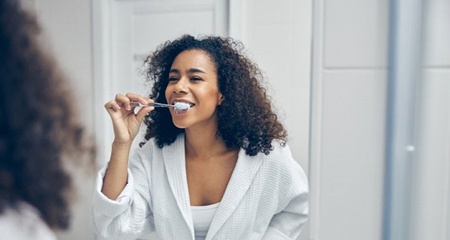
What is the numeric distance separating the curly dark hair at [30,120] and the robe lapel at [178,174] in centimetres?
33

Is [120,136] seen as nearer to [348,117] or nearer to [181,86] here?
[181,86]

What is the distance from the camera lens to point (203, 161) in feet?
2.18

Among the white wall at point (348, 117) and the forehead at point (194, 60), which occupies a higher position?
the forehead at point (194, 60)

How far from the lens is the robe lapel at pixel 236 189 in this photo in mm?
579

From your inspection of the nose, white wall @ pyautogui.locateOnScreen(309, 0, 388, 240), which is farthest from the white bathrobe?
white wall @ pyautogui.locateOnScreen(309, 0, 388, 240)

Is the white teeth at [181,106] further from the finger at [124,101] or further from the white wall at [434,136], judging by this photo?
the white wall at [434,136]

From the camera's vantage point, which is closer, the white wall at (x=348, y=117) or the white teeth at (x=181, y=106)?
the white wall at (x=348, y=117)

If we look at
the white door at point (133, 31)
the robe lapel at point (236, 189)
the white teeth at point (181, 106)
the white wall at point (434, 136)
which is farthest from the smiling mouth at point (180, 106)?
the white wall at point (434, 136)

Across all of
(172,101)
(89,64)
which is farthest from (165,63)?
(89,64)

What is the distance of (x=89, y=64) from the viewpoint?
2.92 feet

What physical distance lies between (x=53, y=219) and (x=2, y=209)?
0.03 metres

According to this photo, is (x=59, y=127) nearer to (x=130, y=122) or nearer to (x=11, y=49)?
(x=11, y=49)

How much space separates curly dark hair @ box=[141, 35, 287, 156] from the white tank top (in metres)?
0.10

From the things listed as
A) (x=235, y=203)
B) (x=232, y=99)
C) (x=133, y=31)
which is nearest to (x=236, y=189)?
(x=235, y=203)
